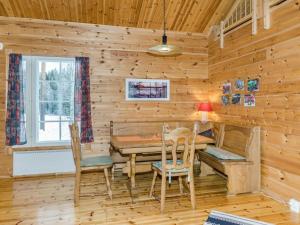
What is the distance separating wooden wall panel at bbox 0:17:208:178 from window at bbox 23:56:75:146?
214 millimetres

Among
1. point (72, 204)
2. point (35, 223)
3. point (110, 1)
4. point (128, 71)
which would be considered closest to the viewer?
point (35, 223)

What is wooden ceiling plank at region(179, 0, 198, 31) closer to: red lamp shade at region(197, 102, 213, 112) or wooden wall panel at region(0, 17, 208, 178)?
wooden wall panel at region(0, 17, 208, 178)

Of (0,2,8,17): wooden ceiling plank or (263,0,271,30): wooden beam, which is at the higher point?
(0,2,8,17): wooden ceiling plank

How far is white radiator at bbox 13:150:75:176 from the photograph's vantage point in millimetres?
4195

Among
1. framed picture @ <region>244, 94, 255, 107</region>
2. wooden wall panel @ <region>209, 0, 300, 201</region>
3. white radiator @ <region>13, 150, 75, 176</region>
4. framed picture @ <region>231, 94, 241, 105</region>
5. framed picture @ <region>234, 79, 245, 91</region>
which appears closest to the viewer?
wooden wall panel @ <region>209, 0, 300, 201</region>

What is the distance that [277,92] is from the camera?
10.5ft

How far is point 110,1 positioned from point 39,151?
268 centimetres

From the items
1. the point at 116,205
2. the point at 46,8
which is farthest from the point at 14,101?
the point at 116,205

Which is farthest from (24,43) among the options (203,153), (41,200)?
(203,153)

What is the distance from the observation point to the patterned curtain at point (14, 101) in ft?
13.2

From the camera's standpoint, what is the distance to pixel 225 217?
2.70 m

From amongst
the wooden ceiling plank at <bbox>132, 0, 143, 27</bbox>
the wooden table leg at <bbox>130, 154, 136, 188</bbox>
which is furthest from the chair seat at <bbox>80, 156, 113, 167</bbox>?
the wooden ceiling plank at <bbox>132, 0, 143, 27</bbox>

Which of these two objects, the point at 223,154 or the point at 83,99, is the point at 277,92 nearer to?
the point at 223,154

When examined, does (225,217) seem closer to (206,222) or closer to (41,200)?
(206,222)
